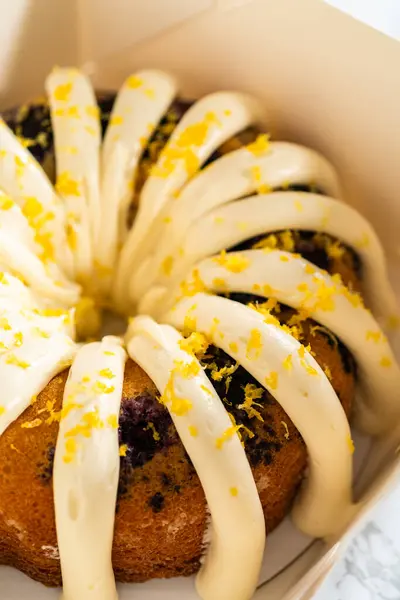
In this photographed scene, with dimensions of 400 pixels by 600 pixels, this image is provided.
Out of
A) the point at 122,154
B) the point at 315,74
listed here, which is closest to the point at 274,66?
the point at 315,74

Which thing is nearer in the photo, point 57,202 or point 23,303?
point 23,303

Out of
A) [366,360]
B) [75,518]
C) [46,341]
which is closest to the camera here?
[75,518]

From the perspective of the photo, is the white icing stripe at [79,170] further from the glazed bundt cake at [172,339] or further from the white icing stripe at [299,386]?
the white icing stripe at [299,386]

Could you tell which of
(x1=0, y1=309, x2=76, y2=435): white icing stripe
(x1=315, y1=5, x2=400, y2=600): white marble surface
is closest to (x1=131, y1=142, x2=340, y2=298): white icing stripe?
(x1=0, y1=309, x2=76, y2=435): white icing stripe

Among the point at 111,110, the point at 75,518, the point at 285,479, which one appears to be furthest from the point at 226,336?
the point at 111,110

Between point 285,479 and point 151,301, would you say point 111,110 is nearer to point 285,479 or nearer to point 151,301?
point 151,301

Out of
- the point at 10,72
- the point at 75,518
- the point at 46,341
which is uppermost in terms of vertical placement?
the point at 10,72

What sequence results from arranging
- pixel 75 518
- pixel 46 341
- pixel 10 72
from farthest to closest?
1. pixel 10 72
2. pixel 46 341
3. pixel 75 518
